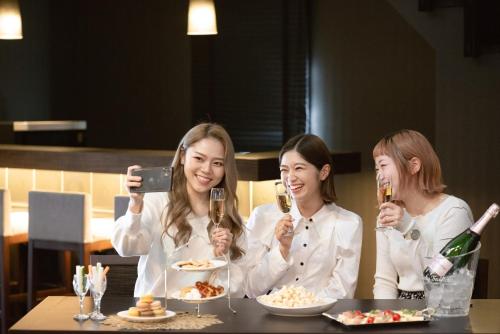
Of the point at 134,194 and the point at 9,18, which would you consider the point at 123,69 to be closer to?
the point at 9,18

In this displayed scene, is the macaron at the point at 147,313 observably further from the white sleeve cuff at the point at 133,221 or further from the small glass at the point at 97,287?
the white sleeve cuff at the point at 133,221

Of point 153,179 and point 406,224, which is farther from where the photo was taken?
point 406,224

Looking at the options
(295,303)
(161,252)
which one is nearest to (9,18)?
(161,252)

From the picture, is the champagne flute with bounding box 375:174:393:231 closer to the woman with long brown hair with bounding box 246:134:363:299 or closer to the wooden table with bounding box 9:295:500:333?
the wooden table with bounding box 9:295:500:333

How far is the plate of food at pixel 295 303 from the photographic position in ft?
9.58

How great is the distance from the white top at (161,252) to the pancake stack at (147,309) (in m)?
0.59

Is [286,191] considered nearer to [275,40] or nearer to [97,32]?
[275,40]

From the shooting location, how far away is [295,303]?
296cm

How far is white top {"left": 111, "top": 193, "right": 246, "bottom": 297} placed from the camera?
11.7ft

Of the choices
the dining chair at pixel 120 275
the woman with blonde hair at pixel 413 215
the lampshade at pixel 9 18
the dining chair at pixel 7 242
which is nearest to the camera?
the woman with blonde hair at pixel 413 215

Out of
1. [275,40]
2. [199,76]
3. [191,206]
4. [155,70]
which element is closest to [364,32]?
[275,40]

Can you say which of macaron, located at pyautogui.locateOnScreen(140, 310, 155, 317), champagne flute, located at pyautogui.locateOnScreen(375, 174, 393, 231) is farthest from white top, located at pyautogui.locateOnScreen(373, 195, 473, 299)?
macaron, located at pyautogui.locateOnScreen(140, 310, 155, 317)

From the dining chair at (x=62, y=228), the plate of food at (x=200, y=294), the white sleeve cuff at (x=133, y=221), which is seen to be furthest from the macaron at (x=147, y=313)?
the dining chair at (x=62, y=228)

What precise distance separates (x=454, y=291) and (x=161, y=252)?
47.7 inches
